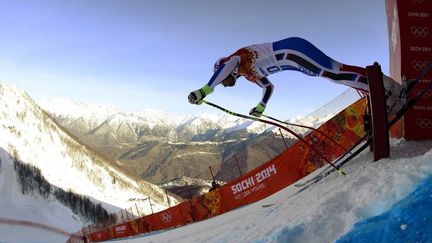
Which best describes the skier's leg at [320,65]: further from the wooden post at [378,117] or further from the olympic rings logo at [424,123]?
the olympic rings logo at [424,123]

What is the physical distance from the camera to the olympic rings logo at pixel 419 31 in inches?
249

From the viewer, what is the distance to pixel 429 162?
2969 millimetres

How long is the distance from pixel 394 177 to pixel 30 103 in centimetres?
8007

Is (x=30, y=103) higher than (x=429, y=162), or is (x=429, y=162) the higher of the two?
(x=30, y=103)

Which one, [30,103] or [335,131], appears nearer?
[335,131]

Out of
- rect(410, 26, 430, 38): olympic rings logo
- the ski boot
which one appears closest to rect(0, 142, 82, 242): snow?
rect(410, 26, 430, 38): olympic rings logo

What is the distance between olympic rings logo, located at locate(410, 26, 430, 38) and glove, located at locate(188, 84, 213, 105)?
3315mm

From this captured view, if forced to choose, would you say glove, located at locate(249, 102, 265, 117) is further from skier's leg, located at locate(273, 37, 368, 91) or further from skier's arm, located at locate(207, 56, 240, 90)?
skier's leg, located at locate(273, 37, 368, 91)

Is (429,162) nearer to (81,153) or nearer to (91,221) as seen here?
(91,221)

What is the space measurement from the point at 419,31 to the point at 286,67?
219 cm

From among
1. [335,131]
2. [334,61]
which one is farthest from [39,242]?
[334,61]

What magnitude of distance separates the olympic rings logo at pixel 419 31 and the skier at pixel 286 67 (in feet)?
4.94

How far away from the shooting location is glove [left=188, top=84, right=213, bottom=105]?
533cm

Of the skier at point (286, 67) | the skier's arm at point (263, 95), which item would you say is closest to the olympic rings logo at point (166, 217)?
the skier's arm at point (263, 95)
